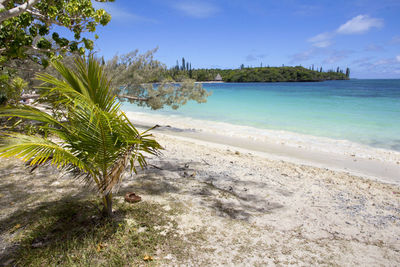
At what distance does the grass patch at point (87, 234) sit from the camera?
2.60 metres

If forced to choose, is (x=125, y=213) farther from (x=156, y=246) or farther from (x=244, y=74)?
(x=244, y=74)

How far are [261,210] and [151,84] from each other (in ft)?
36.9

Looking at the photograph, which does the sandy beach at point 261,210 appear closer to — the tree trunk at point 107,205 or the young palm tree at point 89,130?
the young palm tree at point 89,130

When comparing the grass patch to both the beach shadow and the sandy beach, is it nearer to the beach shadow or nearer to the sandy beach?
the sandy beach

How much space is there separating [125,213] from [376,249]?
3.25 metres

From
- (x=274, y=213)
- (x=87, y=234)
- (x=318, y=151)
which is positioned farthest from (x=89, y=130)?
(x=318, y=151)

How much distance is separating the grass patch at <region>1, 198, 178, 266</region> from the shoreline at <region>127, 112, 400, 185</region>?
5722 millimetres

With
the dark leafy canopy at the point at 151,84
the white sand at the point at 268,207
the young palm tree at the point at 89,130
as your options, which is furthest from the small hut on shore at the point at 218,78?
the young palm tree at the point at 89,130

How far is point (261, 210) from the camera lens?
4.06 metres

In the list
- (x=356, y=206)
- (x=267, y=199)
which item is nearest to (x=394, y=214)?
(x=356, y=206)

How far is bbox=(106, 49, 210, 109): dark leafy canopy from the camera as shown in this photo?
43.8 feet

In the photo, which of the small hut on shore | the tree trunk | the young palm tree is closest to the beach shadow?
the tree trunk

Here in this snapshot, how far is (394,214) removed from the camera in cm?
421

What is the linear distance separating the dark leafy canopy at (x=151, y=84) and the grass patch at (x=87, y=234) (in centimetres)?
1016
